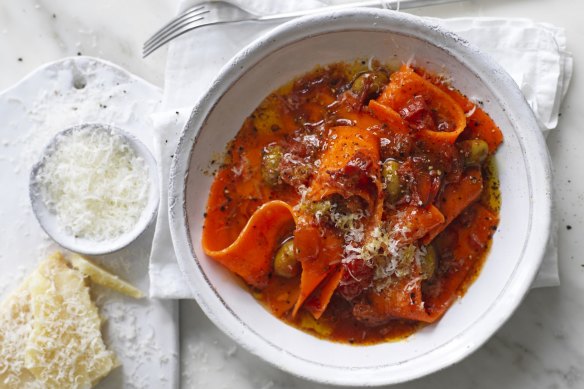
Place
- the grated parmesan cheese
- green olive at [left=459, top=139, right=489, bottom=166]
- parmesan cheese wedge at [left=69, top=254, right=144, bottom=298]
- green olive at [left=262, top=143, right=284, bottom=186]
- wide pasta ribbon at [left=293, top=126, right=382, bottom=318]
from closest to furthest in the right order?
1. wide pasta ribbon at [left=293, top=126, right=382, bottom=318]
2. green olive at [left=459, top=139, right=489, bottom=166]
3. green olive at [left=262, top=143, right=284, bottom=186]
4. the grated parmesan cheese
5. parmesan cheese wedge at [left=69, top=254, right=144, bottom=298]

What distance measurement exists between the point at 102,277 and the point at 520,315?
2334 mm

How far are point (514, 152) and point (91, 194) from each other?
224 centimetres

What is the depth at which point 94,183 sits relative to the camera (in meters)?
3.99

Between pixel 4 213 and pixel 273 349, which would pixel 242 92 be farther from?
pixel 4 213

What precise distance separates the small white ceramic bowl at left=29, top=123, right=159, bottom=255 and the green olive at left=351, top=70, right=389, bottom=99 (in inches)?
47.3

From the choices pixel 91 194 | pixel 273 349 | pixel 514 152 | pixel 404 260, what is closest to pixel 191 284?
pixel 273 349

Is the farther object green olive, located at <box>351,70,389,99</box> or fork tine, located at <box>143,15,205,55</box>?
fork tine, located at <box>143,15,205,55</box>

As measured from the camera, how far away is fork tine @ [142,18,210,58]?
3990 millimetres

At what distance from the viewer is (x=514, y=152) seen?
364 cm

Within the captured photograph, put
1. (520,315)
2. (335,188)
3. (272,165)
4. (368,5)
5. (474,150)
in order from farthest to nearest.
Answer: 1. (520,315)
2. (368,5)
3. (272,165)
4. (474,150)
5. (335,188)

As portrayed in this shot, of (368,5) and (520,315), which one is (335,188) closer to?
(368,5)

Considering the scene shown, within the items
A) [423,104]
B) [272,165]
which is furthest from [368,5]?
[272,165]

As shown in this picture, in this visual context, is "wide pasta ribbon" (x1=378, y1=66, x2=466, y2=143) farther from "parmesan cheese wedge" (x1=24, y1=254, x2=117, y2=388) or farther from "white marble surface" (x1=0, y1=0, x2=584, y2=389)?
"parmesan cheese wedge" (x1=24, y1=254, x2=117, y2=388)

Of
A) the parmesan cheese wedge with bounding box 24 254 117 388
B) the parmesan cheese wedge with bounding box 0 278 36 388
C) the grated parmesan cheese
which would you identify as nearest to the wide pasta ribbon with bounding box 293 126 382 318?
the grated parmesan cheese
